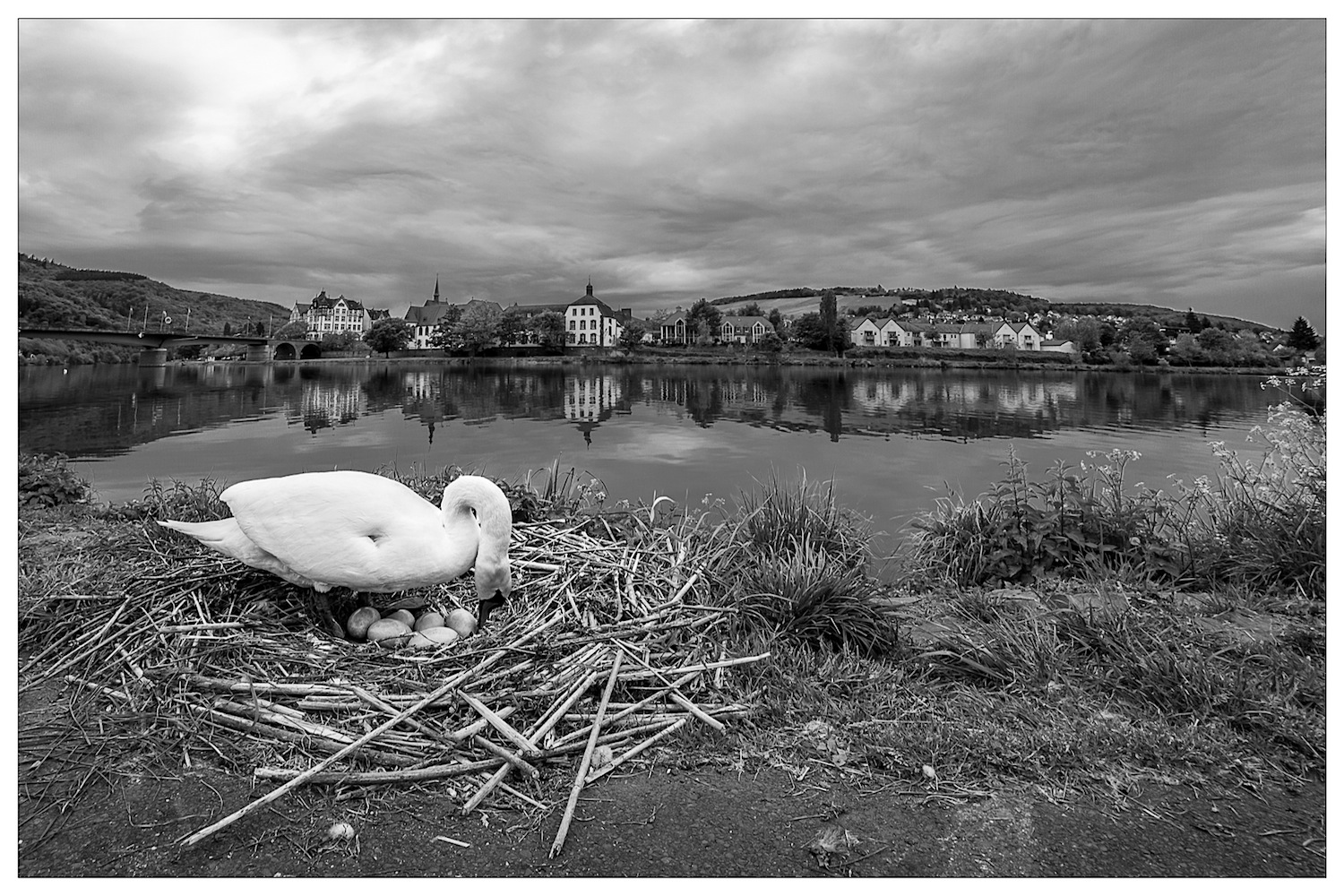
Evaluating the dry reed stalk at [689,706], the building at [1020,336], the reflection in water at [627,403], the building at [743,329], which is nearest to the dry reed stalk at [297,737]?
the dry reed stalk at [689,706]

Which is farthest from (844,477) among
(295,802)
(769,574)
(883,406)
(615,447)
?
(883,406)

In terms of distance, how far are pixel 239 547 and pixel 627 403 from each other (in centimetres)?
4264

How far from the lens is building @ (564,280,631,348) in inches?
6216

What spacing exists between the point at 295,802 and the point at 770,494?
617 centimetres

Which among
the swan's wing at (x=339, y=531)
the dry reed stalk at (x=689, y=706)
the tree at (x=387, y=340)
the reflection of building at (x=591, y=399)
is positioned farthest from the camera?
the tree at (x=387, y=340)

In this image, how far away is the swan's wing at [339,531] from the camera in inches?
174

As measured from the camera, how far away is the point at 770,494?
8602 millimetres

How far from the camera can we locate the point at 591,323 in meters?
163

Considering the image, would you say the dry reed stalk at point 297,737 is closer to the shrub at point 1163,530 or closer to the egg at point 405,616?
the egg at point 405,616

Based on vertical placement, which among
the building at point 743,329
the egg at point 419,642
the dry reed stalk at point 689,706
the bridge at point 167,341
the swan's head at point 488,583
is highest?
the building at point 743,329

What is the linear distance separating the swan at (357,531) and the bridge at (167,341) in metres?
40.5

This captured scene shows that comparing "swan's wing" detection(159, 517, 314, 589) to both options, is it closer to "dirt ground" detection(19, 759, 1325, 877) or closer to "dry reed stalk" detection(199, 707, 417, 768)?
"dry reed stalk" detection(199, 707, 417, 768)

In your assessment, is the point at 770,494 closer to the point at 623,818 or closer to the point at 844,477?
the point at 623,818

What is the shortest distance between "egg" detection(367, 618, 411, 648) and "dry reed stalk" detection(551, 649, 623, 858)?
1484mm
